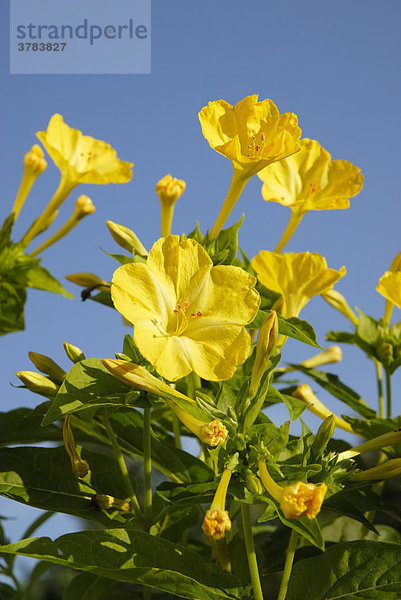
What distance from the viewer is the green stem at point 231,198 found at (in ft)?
5.12

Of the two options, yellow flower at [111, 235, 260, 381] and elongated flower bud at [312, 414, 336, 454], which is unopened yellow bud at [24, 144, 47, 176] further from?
elongated flower bud at [312, 414, 336, 454]

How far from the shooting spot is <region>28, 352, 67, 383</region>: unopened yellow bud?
1392 millimetres

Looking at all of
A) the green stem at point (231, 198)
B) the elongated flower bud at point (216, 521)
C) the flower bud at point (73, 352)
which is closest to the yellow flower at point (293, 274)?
the green stem at point (231, 198)

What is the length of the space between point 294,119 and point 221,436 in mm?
695

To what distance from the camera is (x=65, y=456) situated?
1.57 m

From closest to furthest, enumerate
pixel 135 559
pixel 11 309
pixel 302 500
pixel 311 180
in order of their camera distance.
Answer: pixel 302 500
pixel 135 559
pixel 311 180
pixel 11 309

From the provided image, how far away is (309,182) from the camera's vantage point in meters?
1.91

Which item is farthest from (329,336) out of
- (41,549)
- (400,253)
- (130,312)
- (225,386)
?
(41,549)

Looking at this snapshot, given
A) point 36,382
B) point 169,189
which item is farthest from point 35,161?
point 36,382

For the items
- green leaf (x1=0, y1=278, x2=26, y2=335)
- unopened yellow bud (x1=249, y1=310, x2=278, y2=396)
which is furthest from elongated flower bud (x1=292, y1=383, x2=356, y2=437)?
green leaf (x1=0, y1=278, x2=26, y2=335)

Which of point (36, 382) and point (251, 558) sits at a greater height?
point (36, 382)

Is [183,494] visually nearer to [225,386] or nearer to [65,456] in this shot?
[225,386]

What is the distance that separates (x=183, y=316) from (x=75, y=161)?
A: 1.24m

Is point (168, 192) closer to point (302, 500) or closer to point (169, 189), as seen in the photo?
point (169, 189)
